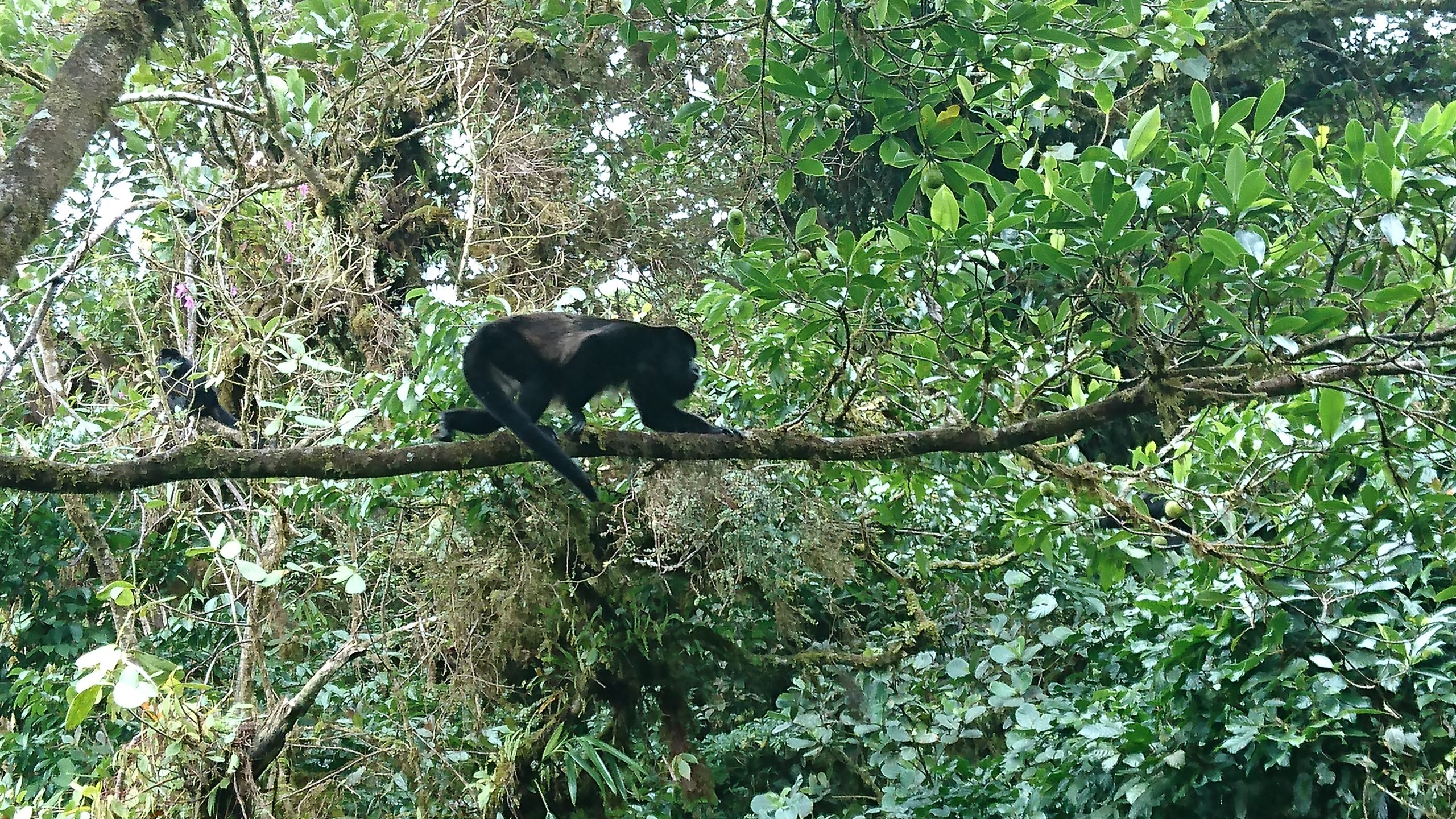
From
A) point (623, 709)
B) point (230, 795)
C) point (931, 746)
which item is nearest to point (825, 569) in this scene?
point (931, 746)

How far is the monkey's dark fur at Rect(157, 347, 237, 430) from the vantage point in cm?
455

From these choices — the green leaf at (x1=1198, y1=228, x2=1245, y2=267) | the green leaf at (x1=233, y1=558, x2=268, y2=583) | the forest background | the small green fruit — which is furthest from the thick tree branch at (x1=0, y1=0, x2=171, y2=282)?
the green leaf at (x1=1198, y1=228, x2=1245, y2=267)

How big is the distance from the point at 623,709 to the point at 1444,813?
13.5 feet

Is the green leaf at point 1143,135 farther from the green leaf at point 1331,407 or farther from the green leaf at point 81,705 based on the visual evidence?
the green leaf at point 81,705

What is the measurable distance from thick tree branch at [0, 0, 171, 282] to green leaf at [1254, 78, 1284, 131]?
121 inches

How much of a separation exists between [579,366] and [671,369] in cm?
45

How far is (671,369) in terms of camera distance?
4695 millimetres

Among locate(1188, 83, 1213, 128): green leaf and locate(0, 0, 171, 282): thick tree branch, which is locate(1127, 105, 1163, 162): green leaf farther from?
locate(0, 0, 171, 282): thick tree branch

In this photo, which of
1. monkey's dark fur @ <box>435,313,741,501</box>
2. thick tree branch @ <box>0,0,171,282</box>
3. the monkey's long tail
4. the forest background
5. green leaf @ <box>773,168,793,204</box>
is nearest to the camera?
thick tree branch @ <box>0,0,171,282</box>

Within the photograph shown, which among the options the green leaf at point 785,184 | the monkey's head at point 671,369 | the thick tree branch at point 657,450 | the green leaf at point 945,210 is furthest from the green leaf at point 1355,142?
the monkey's head at point 671,369

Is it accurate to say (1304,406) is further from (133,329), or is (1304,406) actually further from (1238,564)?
(133,329)

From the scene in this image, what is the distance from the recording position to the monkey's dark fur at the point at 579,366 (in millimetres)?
4512

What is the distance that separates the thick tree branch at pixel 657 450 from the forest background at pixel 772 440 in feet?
0.06

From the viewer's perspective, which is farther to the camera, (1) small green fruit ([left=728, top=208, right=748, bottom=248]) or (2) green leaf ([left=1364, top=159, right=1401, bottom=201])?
(1) small green fruit ([left=728, top=208, right=748, bottom=248])
